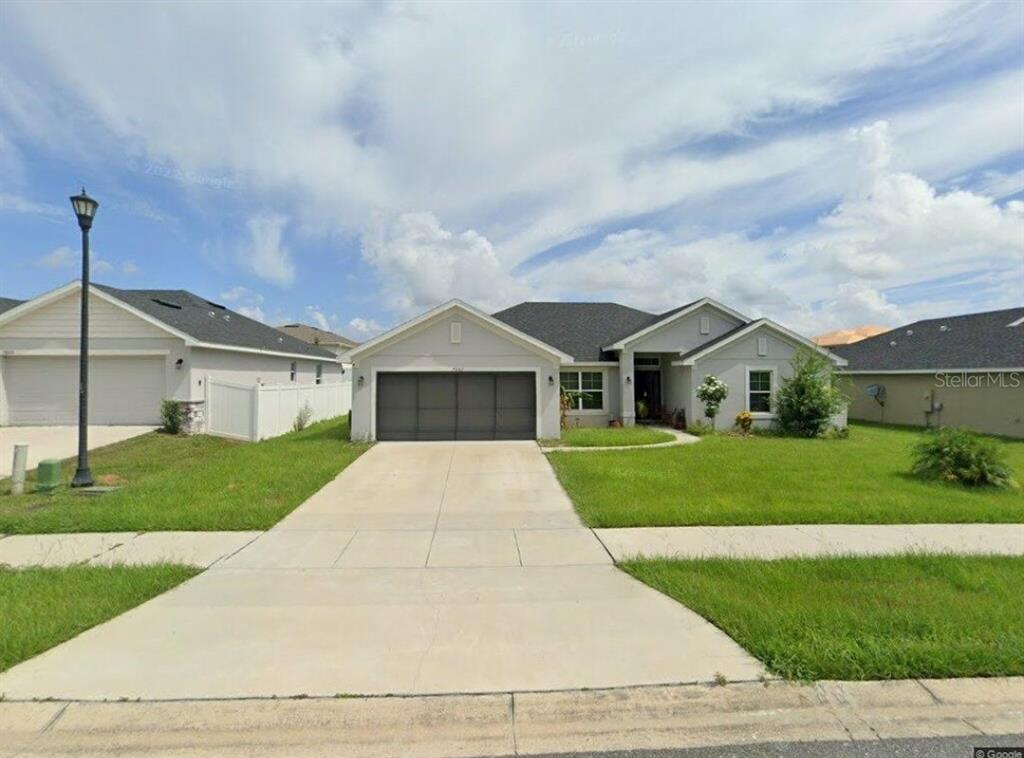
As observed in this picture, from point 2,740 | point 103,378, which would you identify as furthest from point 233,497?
point 103,378

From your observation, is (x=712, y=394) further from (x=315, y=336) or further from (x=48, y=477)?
(x=315, y=336)

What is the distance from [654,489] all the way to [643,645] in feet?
16.1

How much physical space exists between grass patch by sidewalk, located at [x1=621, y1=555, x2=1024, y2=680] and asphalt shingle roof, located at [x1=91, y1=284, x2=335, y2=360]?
16216 mm

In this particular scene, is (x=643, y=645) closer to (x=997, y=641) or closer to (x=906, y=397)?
(x=997, y=641)

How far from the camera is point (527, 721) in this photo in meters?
2.94

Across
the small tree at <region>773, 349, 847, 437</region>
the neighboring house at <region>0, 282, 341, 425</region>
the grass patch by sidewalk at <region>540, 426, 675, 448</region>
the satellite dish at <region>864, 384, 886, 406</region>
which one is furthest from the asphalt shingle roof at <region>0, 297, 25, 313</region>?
the satellite dish at <region>864, 384, 886, 406</region>

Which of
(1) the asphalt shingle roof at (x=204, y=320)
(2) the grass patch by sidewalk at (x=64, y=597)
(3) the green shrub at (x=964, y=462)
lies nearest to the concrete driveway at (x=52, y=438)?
(1) the asphalt shingle roof at (x=204, y=320)

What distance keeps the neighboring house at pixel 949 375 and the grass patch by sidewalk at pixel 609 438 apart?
12.0 m

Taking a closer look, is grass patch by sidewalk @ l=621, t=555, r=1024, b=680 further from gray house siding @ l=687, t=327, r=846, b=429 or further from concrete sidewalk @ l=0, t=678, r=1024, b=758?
gray house siding @ l=687, t=327, r=846, b=429

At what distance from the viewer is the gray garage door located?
14492 mm

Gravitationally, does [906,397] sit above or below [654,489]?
above

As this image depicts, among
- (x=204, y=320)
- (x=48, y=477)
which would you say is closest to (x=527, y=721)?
(x=48, y=477)

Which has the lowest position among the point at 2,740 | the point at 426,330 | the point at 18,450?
the point at 2,740

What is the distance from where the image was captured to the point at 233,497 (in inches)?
309
